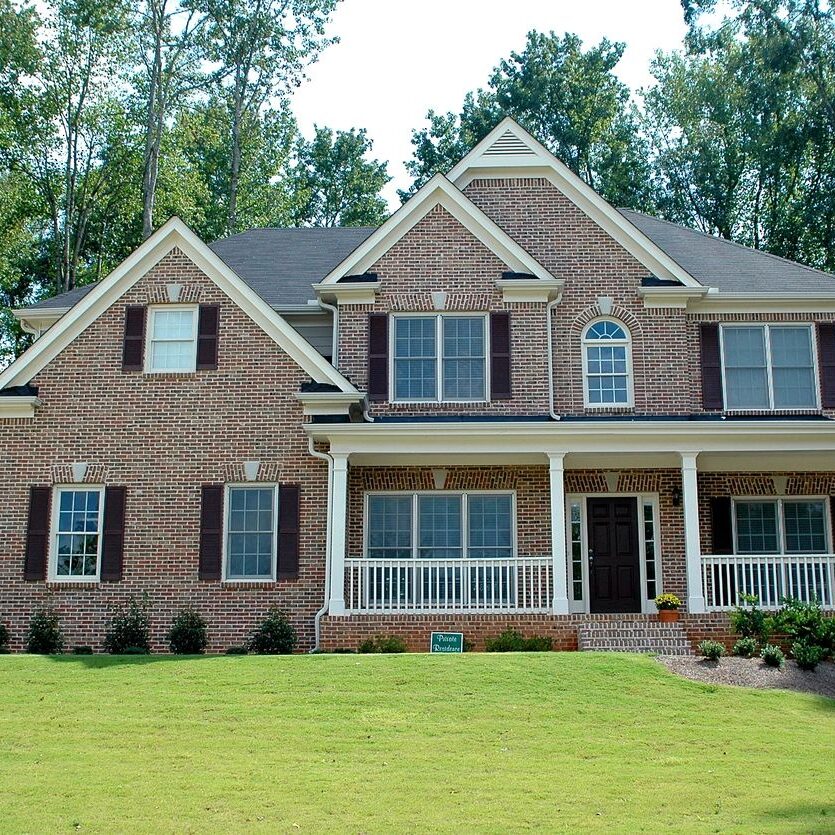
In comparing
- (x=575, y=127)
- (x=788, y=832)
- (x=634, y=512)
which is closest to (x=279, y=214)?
(x=575, y=127)

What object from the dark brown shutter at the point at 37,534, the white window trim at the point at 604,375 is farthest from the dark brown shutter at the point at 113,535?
the white window trim at the point at 604,375

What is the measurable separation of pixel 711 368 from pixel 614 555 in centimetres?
417

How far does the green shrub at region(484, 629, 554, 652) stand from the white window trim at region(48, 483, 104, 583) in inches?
275

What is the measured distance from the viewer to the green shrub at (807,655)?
16.3 metres

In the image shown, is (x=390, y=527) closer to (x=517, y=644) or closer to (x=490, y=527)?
(x=490, y=527)

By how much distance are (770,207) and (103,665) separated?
113 feet

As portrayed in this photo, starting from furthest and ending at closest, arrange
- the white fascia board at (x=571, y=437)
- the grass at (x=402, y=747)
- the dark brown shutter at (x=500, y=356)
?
the dark brown shutter at (x=500, y=356), the white fascia board at (x=571, y=437), the grass at (x=402, y=747)

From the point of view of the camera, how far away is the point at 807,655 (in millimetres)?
16328

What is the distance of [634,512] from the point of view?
69.1ft

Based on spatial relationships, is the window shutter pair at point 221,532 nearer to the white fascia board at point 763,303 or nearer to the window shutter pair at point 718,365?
the window shutter pair at point 718,365

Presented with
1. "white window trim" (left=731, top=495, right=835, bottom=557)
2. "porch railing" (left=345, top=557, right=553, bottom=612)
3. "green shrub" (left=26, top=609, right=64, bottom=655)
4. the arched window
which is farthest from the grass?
the arched window

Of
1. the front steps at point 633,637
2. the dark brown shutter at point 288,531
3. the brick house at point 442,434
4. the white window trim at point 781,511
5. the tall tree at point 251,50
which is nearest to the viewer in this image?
the front steps at point 633,637

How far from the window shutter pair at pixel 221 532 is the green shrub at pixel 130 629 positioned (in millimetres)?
1162

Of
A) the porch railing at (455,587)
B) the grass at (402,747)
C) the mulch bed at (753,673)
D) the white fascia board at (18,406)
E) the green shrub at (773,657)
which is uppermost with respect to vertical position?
the white fascia board at (18,406)
